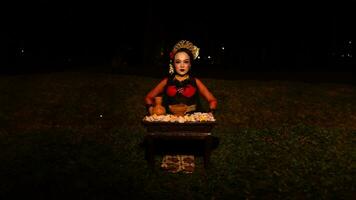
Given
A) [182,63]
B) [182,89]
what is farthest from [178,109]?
[182,63]

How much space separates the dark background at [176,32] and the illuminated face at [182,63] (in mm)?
14612

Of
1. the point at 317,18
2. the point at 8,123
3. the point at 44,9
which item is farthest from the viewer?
the point at 317,18

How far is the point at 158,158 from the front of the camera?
8922 mm

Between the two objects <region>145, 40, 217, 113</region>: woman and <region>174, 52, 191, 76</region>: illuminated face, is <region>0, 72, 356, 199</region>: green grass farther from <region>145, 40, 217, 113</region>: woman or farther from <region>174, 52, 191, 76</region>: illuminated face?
<region>174, 52, 191, 76</region>: illuminated face

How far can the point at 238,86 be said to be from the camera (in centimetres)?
1634

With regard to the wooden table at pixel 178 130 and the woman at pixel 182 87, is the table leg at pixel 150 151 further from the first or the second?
the woman at pixel 182 87

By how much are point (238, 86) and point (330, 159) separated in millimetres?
7685

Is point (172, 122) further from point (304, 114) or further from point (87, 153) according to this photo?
point (304, 114)

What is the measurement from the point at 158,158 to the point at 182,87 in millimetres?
1613

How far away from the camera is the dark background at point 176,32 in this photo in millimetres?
27047

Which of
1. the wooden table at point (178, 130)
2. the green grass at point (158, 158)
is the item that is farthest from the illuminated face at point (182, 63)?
the green grass at point (158, 158)

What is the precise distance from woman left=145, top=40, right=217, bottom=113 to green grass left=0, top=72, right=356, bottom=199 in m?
1.25

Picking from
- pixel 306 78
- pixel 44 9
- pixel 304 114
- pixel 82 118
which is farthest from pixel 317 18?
pixel 82 118

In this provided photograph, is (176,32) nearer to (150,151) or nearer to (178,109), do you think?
(178,109)
